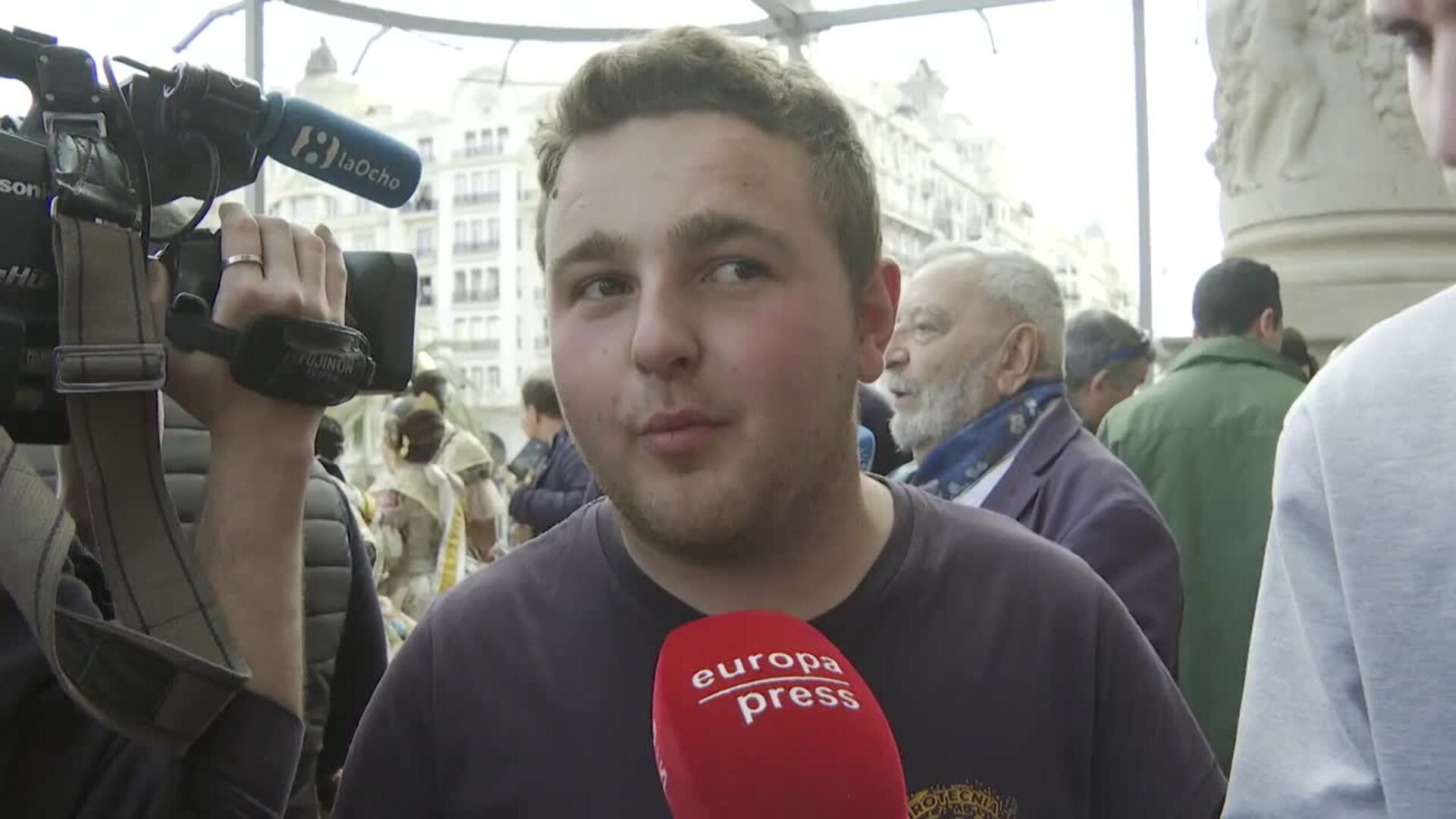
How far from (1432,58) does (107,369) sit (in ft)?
3.32

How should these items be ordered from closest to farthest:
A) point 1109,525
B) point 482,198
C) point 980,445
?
point 1109,525, point 980,445, point 482,198

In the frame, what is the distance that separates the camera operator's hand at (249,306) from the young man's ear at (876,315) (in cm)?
52

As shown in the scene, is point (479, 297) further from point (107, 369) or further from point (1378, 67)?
point (107, 369)

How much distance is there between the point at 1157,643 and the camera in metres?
2.35

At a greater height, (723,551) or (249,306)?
(249,306)

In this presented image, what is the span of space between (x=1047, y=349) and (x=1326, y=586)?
6.82 feet

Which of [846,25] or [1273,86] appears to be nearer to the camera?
[1273,86]

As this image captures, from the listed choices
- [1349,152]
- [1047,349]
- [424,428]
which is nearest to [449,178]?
[424,428]

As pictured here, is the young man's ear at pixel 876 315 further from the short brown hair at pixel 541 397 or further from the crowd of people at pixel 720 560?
the short brown hair at pixel 541 397

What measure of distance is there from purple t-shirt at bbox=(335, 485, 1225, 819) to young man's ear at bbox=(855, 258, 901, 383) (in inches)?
6.6

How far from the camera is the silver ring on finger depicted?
1.11m

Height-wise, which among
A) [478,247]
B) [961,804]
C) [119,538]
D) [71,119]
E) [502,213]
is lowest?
[961,804]

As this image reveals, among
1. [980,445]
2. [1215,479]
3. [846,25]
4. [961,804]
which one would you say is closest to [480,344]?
[846,25]

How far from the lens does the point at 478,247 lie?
1691cm
